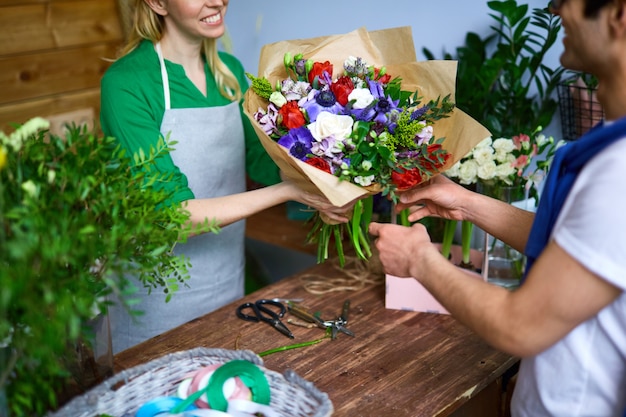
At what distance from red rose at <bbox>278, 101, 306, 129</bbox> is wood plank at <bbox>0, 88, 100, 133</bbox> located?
64.5 inches

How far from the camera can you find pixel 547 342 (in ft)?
3.67

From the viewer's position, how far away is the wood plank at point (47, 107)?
2879mm

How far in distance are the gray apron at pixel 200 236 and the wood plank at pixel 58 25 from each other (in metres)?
1.10

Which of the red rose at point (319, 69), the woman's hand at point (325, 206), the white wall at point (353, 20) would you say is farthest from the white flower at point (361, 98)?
the white wall at point (353, 20)

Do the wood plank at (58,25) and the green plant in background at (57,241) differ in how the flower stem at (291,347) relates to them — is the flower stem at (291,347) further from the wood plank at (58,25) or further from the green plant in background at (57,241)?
the wood plank at (58,25)

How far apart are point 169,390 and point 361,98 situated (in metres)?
0.79

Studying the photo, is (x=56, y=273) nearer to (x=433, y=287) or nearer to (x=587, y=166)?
(x=433, y=287)

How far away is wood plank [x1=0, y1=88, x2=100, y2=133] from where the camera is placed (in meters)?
2.88

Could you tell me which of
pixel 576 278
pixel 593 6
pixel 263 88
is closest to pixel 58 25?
pixel 263 88

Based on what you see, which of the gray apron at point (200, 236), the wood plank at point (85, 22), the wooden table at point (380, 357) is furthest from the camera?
the wood plank at point (85, 22)

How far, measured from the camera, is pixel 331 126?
1.59 metres

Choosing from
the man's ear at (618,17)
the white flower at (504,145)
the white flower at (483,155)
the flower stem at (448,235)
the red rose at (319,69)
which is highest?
the man's ear at (618,17)

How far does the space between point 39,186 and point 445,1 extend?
1.79 metres

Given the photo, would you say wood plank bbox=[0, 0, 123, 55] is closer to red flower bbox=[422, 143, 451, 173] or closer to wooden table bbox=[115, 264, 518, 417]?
wooden table bbox=[115, 264, 518, 417]
